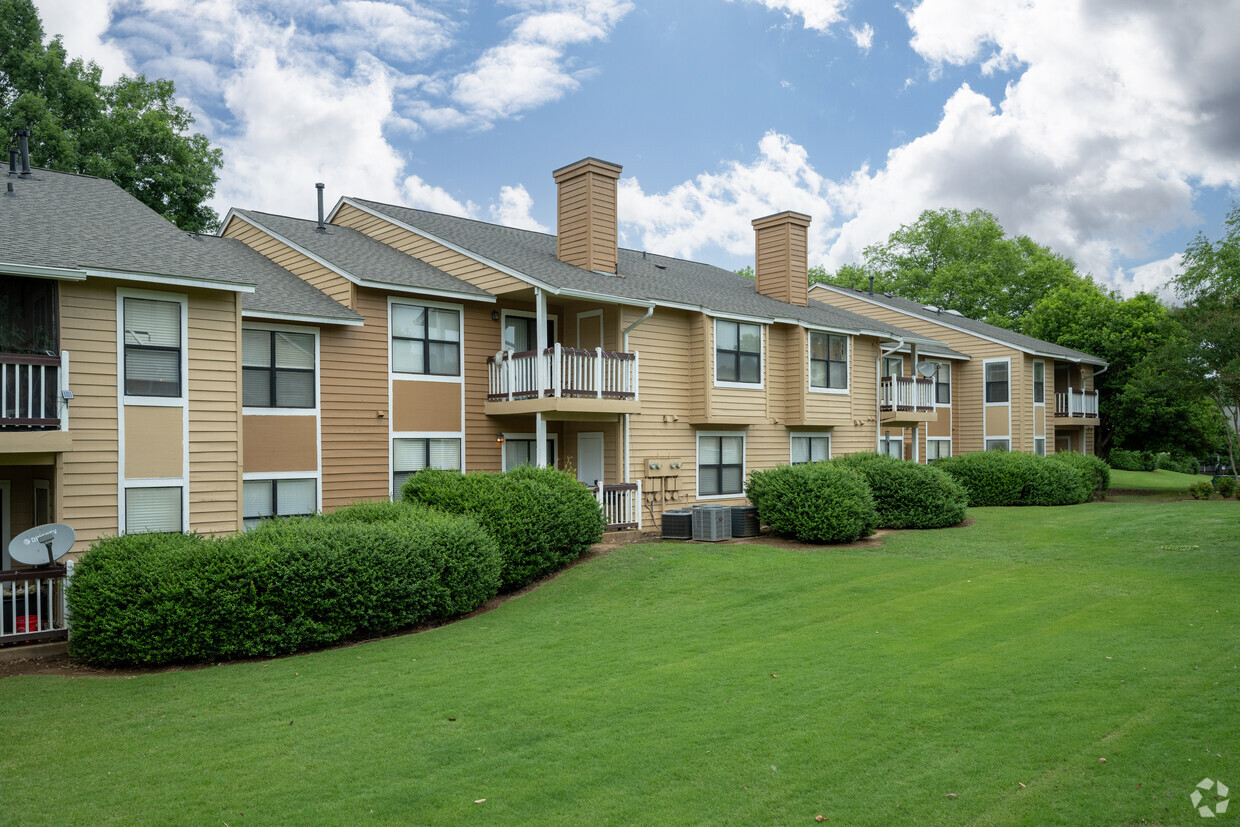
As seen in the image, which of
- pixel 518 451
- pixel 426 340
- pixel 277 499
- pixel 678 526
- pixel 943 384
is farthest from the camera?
pixel 943 384

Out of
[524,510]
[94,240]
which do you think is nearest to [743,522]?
[524,510]

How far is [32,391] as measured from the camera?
1127 cm

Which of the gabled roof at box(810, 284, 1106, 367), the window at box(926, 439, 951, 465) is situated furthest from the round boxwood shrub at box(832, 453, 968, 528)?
the gabled roof at box(810, 284, 1106, 367)

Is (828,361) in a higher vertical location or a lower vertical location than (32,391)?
higher

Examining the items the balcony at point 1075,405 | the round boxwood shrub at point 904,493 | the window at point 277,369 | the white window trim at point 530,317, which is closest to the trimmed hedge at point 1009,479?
the round boxwood shrub at point 904,493

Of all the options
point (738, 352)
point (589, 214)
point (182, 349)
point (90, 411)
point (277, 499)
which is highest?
point (589, 214)

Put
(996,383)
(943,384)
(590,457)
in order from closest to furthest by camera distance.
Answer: (590,457), (996,383), (943,384)

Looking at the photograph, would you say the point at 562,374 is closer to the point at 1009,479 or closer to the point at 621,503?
the point at 621,503

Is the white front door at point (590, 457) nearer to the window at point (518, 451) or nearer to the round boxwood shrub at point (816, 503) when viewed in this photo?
the window at point (518, 451)

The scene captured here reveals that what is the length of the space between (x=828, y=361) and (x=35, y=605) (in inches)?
755

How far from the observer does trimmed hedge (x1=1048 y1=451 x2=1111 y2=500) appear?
28.2m

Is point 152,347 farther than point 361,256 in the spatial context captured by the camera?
No

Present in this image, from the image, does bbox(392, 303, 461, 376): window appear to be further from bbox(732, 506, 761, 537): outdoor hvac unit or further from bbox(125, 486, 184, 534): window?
bbox(732, 506, 761, 537): outdoor hvac unit

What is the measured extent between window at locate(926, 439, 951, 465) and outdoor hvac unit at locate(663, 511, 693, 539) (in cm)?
1831
